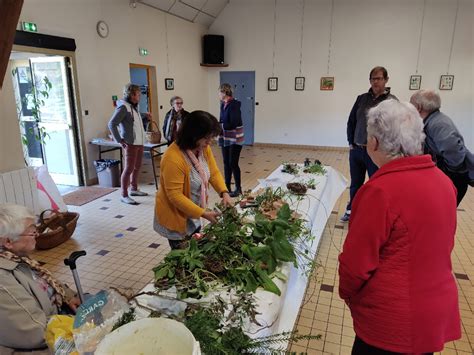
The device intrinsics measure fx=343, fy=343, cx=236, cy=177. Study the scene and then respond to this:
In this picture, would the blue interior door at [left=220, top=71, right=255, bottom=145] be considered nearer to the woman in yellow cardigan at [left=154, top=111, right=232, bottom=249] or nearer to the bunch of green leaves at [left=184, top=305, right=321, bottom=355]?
the woman in yellow cardigan at [left=154, top=111, right=232, bottom=249]

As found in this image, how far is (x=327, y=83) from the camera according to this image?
8.51 meters

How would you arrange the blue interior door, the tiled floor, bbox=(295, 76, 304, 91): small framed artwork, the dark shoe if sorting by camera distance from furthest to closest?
1. the blue interior door
2. bbox=(295, 76, 304, 91): small framed artwork
3. the dark shoe
4. the tiled floor

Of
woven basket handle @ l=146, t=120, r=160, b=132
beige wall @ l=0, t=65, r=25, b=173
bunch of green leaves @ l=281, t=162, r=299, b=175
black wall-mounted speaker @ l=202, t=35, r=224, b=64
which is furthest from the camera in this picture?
black wall-mounted speaker @ l=202, t=35, r=224, b=64

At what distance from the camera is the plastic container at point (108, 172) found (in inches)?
218

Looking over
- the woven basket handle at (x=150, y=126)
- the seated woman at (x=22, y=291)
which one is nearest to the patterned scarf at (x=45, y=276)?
the seated woman at (x=22, y=291)

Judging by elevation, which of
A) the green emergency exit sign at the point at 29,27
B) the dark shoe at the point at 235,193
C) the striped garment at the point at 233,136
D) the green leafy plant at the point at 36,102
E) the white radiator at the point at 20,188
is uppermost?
the green emergency exit sign at the point at 29,27

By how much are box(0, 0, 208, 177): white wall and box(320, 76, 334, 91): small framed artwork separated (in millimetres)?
3505

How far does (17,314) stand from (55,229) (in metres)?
2.43

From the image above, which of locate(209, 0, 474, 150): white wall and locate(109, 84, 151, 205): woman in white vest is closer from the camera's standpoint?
locate(109, 84, 151, 205): woman in white vest

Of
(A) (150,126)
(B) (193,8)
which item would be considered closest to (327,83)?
(B) (193,8)

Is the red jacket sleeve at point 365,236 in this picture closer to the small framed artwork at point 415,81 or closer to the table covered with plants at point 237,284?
the table covered with plants at point 237,284

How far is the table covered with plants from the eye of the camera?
113 centimetres

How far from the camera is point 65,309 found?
1726 millimetres

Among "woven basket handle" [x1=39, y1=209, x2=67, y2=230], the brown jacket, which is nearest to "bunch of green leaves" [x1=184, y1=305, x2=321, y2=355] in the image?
the brown jacket
